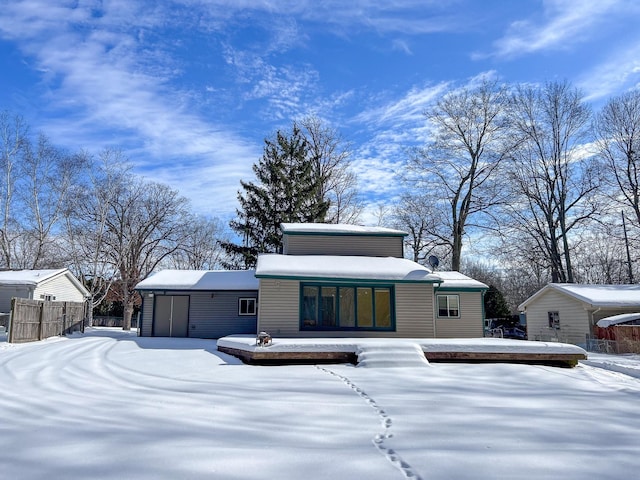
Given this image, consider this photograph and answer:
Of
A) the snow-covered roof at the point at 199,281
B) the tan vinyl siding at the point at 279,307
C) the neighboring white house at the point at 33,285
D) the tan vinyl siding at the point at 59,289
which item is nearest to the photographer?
the tan vinyl siding at the point at 279,307

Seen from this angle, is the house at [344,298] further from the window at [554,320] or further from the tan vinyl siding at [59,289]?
the tan vinyl siding at [59,289]

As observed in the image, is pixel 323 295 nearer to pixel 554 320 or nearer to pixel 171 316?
pixel 171 316

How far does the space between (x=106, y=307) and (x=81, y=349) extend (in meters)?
27.3

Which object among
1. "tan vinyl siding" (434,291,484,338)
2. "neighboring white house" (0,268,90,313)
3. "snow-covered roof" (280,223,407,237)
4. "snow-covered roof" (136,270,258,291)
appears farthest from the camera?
"neighboring white house" (0,268,90,313)

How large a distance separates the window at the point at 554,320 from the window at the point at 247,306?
45.5ft

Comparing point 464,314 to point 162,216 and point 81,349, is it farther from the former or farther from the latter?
point 162,216

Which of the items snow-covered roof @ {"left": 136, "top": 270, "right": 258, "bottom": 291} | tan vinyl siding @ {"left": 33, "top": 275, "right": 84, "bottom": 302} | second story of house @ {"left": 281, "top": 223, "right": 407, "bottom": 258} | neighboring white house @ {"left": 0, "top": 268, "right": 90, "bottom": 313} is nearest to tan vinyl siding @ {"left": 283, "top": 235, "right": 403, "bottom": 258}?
second story of house @ {"left": 281, "top": 223, "right": 407, "bottom": 258}

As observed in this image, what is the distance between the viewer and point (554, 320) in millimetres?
20531

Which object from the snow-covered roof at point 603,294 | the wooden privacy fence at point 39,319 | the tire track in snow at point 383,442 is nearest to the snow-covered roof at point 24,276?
the wooden privacy fence at point 39,319

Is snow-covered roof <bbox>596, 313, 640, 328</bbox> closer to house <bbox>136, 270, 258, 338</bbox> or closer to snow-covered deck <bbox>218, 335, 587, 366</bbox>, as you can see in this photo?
snow-covered deck <bbox>218, 335, 587, 366</bbox>

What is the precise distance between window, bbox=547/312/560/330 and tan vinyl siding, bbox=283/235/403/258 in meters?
9.17

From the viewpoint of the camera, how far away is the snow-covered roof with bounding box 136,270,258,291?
56.7ft

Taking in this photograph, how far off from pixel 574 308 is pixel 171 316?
1702 cm

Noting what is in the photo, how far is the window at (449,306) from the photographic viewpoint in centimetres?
1808
